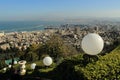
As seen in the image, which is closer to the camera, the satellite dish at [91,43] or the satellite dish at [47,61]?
the satellite dish at [91,43]

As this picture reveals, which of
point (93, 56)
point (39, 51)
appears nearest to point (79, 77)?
point (93, 56)

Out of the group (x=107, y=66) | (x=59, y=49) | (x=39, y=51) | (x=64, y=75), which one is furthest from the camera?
(x=39, y=51)

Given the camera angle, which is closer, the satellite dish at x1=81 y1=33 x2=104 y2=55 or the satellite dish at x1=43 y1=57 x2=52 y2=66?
the satellite dish at x1=81 y1=33 x2=104 y2=55

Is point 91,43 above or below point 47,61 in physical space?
above

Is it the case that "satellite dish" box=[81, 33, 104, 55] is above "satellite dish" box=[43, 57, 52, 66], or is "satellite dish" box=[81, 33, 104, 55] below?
above

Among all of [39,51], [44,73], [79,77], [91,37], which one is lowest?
[39,51]

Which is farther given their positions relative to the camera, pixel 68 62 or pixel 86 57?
pixel 68 62

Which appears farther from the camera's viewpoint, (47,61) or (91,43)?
(47,61)

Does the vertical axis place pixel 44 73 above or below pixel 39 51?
above

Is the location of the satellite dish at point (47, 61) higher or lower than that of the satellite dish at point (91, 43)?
lower

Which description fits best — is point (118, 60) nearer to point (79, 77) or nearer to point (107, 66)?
point (107, 66)

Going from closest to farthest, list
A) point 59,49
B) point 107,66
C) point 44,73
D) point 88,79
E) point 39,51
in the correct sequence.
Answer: point 88,79, point 107,66, point 44,73, point 59,49, point 39,51
